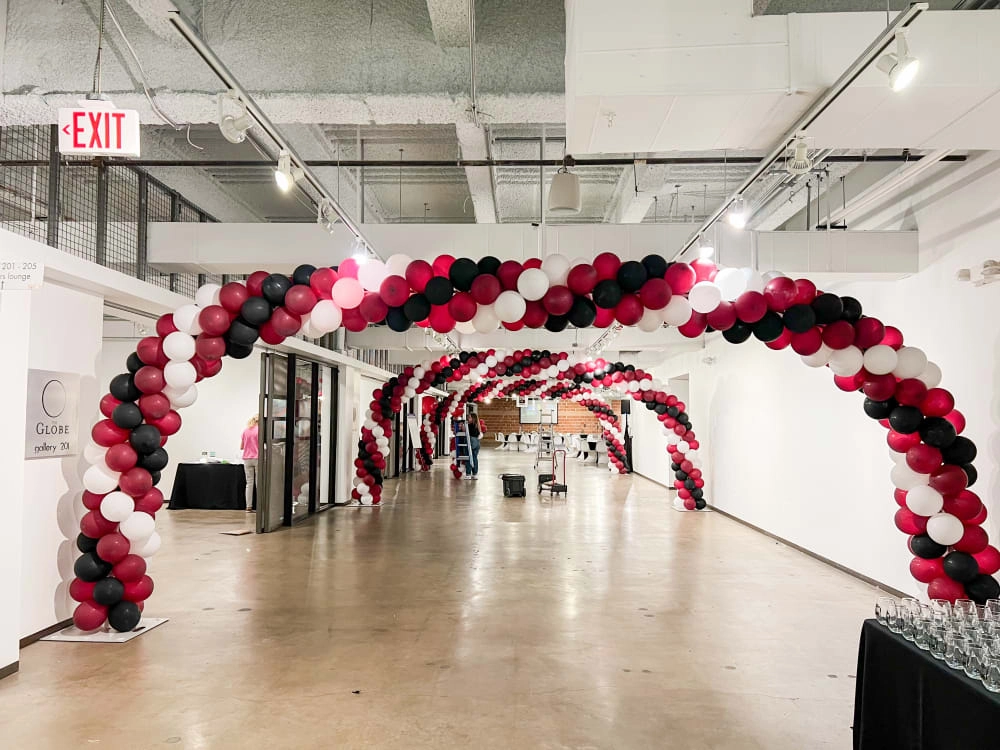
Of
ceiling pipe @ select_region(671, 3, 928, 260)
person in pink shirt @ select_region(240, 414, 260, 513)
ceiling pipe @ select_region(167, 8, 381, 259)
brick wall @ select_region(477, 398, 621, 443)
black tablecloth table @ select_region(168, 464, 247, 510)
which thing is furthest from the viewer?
brick wall @ select_region(477, 398, 621, 443)

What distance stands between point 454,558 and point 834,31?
599cm

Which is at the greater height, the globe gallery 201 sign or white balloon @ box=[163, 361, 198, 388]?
white balloon @ box=[163, 361, 198, 388]

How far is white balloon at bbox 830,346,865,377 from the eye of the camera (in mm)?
4742

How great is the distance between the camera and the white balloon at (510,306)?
484 cm

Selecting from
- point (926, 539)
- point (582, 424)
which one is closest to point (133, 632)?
point (926, 539)

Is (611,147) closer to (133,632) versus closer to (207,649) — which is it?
(207,649)

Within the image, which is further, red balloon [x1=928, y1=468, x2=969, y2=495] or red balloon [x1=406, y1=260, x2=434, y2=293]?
red balloon [x1=406, y1=260, x2=434, y2=293]

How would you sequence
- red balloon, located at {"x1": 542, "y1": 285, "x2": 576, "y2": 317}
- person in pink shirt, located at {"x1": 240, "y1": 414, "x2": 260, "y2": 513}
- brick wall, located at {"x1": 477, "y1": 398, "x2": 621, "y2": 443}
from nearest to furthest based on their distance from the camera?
red balloon, located at {"x1": 542, "y1": 285, "x2": 576, "y2": 317}
person in pink shirt, located at {"x1": 240, "y1": 414, "x2": 260, "y2": 513}
brick wall, located at {"x1": 477, "y1": 398, "x2": 621, "y2": 443}

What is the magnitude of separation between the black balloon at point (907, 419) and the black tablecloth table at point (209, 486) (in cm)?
908

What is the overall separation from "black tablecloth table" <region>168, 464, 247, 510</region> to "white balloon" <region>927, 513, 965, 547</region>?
924 cm

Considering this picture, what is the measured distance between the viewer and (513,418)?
34688 millimetres

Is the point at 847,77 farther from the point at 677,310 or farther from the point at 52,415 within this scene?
the point at 52,415

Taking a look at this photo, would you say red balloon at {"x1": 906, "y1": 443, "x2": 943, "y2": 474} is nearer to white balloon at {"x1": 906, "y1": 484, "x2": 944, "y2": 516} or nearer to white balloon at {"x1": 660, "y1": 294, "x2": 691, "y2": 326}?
white balloon at {"x1": 906, "y1": 484, "x2": 944, "y2": 516}

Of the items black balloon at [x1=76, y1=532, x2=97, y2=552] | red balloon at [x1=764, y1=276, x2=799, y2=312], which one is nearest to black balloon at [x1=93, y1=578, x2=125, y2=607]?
black balloon at [x1=76, y1=532, x2=97, y2=552]
